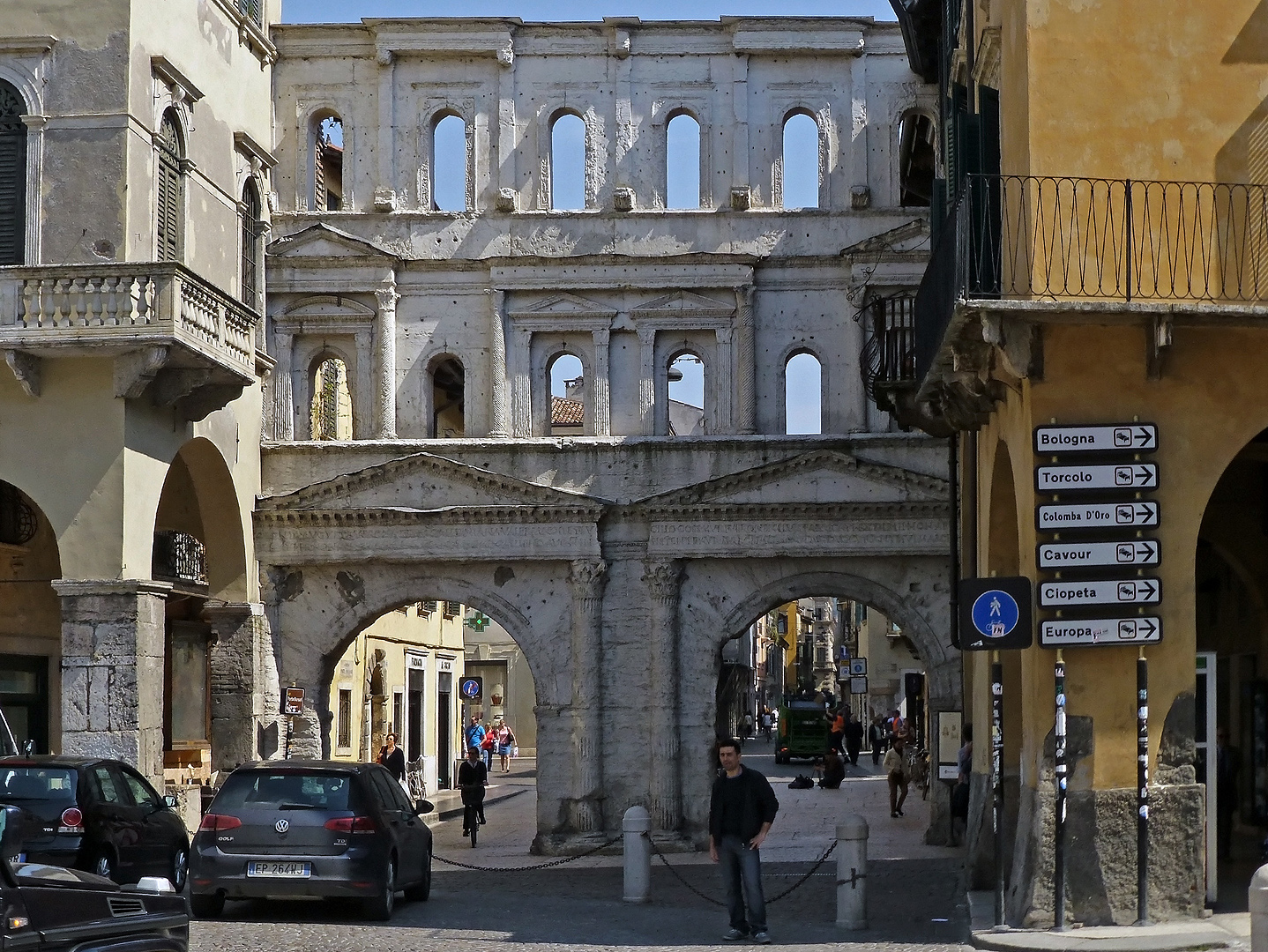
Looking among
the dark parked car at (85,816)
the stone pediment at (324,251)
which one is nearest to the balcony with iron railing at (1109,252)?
the dark parked car at (85,816)

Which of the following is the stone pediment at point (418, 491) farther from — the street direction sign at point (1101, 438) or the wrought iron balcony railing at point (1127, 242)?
the street direction sign at point (1101, 438)

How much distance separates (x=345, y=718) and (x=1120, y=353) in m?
24.5

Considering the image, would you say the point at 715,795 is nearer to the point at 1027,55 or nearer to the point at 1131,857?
the point at 1131,857

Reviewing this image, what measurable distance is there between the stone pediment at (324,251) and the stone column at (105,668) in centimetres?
847

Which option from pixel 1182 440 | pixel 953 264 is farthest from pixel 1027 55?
pixel 1182 440

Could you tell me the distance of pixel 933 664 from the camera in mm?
28359

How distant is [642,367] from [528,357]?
1747 mm

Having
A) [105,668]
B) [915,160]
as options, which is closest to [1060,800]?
[105,668]

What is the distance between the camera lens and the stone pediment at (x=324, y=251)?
29312mm

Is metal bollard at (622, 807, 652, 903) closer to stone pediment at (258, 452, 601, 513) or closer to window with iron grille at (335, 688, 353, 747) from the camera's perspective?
stone pediment at (258, 452, 601, 513)

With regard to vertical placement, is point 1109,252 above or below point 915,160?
below

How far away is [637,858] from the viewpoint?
19812 mm

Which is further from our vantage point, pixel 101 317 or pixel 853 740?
pixel 853 740

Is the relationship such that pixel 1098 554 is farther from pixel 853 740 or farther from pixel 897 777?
pixel 853 740
